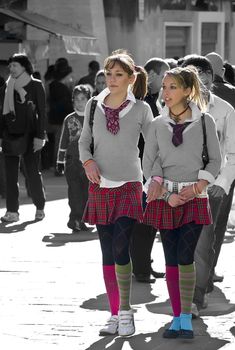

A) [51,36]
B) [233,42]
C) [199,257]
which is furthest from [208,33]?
[199,257]

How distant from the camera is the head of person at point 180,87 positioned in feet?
26.1

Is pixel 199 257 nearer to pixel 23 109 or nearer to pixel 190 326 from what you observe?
pixel 190 326

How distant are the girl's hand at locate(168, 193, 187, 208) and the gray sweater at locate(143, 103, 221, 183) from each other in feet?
0.38

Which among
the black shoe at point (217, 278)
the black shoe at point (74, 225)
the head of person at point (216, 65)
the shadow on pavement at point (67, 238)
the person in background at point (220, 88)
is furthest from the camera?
the black shoe at point (74, 225)

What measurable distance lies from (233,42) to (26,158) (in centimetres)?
1737

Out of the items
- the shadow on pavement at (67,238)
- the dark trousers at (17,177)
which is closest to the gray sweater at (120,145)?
the shadow on pavement at (67,238)

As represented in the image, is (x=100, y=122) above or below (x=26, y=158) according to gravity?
above

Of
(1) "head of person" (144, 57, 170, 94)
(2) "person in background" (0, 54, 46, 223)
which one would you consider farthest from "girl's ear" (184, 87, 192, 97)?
(2) "person in background" (0, 54, 46, 223)

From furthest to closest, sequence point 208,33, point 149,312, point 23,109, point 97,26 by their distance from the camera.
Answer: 1. point 208,33
2. point 97,26
3. point 23,109
4. point 149,312

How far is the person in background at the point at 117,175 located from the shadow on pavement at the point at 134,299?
0.93 metres

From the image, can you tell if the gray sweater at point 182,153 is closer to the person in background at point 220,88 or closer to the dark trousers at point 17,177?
the person in background at point 220,88

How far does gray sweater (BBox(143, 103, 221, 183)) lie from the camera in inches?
311

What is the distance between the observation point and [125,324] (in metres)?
8.09

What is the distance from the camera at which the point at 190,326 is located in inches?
316
